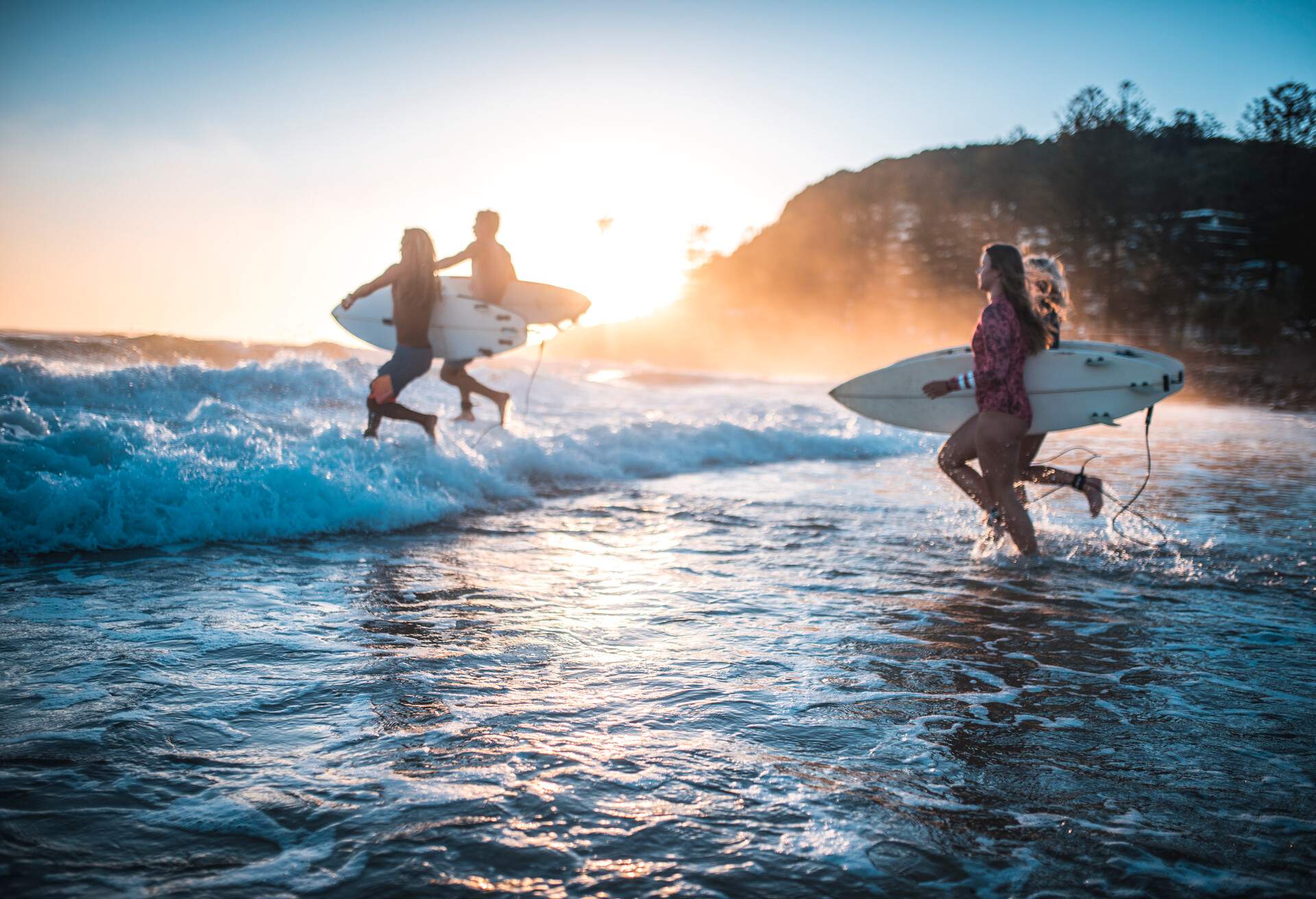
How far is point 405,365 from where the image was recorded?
7562 mm

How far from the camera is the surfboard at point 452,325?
871 cm

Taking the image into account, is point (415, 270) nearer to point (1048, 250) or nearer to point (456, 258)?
point (456, 258)

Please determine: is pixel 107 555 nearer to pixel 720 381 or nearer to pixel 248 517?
pixel 248 517

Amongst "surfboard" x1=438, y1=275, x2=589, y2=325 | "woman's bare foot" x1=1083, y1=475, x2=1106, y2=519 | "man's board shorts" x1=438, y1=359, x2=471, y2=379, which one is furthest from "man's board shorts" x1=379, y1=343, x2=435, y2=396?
"woman's bare foot" x1=1083, y1=475, x2=1106, y2=519

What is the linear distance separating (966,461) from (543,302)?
19.4ft

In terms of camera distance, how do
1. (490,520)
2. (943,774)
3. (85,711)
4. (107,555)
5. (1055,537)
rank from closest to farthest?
(943,774) → (85,711) → (107,555) → (1055,537) → (490,520)

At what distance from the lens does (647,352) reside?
85.2m

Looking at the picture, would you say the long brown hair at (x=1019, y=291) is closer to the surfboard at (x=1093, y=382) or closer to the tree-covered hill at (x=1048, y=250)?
the surfboard at (x=1093, y=382)

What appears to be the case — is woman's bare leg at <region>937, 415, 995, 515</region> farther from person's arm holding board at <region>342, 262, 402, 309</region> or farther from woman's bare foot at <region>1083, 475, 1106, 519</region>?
person's arm holding board at <region>342, 262, 402, 309</region>

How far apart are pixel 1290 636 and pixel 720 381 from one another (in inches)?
1077

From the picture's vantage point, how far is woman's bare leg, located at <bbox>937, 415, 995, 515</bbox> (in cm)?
531

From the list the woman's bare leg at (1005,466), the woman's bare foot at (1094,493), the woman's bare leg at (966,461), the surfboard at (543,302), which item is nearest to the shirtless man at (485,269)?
the surfboard at (543,302)

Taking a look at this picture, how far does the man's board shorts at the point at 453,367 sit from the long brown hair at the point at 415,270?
1.33 metres

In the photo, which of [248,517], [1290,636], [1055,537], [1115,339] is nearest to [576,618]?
[248,517]
